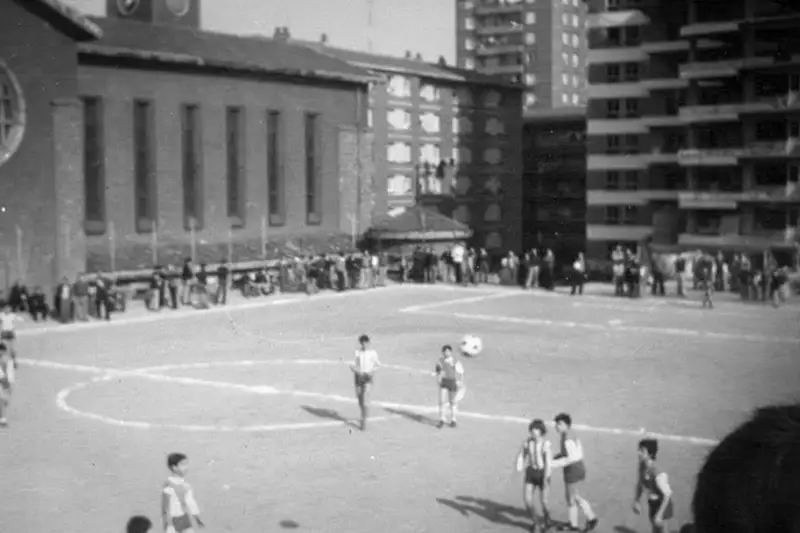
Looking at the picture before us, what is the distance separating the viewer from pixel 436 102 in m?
68.7

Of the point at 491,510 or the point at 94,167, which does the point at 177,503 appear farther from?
the point at 94,167

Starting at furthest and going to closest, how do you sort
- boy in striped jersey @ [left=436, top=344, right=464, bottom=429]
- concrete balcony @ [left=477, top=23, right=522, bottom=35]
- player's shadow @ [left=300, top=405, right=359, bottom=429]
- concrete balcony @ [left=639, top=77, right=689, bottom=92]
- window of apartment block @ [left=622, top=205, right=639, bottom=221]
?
concrete balcony @ [left=477, top=23, right=522, bottom=35]
window of apartment block @ [left=622, top=205, right=639, bottom=221]
concrete balcony @ [left=639, top=77, right=689, bottom=92]
player's shadow @ [left=300, top=405, right=359, bottom=429]
boy in striped jersey @ [left=436, top=344, right=464, bottom=429]

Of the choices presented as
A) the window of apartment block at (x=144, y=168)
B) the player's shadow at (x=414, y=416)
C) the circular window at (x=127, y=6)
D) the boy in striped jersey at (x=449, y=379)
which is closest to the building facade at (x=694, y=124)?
the circular window at (x=127, y=6)

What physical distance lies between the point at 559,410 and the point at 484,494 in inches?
241

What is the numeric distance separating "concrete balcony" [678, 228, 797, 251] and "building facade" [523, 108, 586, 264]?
1959 cm

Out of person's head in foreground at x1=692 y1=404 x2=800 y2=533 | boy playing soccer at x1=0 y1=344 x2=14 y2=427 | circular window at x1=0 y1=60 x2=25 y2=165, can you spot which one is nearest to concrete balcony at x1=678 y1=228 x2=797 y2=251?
circular window at x1=0 y1=60 x2=25 y2=165

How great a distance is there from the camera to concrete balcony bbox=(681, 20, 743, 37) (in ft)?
A: 163

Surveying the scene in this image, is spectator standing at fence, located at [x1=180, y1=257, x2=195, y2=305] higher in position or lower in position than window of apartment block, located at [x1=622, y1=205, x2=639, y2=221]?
lower

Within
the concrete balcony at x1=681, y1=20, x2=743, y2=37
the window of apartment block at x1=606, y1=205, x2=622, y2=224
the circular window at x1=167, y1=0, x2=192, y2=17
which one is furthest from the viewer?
the window of apartment block at x1=606, y1=205, x2=622, y2=224

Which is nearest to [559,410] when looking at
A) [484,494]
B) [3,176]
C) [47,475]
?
[484,494]

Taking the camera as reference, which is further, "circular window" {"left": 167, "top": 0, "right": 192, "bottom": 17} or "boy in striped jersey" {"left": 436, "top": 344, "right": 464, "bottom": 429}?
"circular window" {"left": 167, "top": 0, "right": 192, "bottom": 17}

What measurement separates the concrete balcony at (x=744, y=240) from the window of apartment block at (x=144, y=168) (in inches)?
1028

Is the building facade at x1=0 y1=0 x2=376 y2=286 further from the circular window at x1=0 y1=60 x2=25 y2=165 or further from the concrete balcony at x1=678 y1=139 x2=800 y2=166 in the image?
the concrete balcony at x1=678 y1=139 x2=800 y2=166

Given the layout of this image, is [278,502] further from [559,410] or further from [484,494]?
[559,410]
